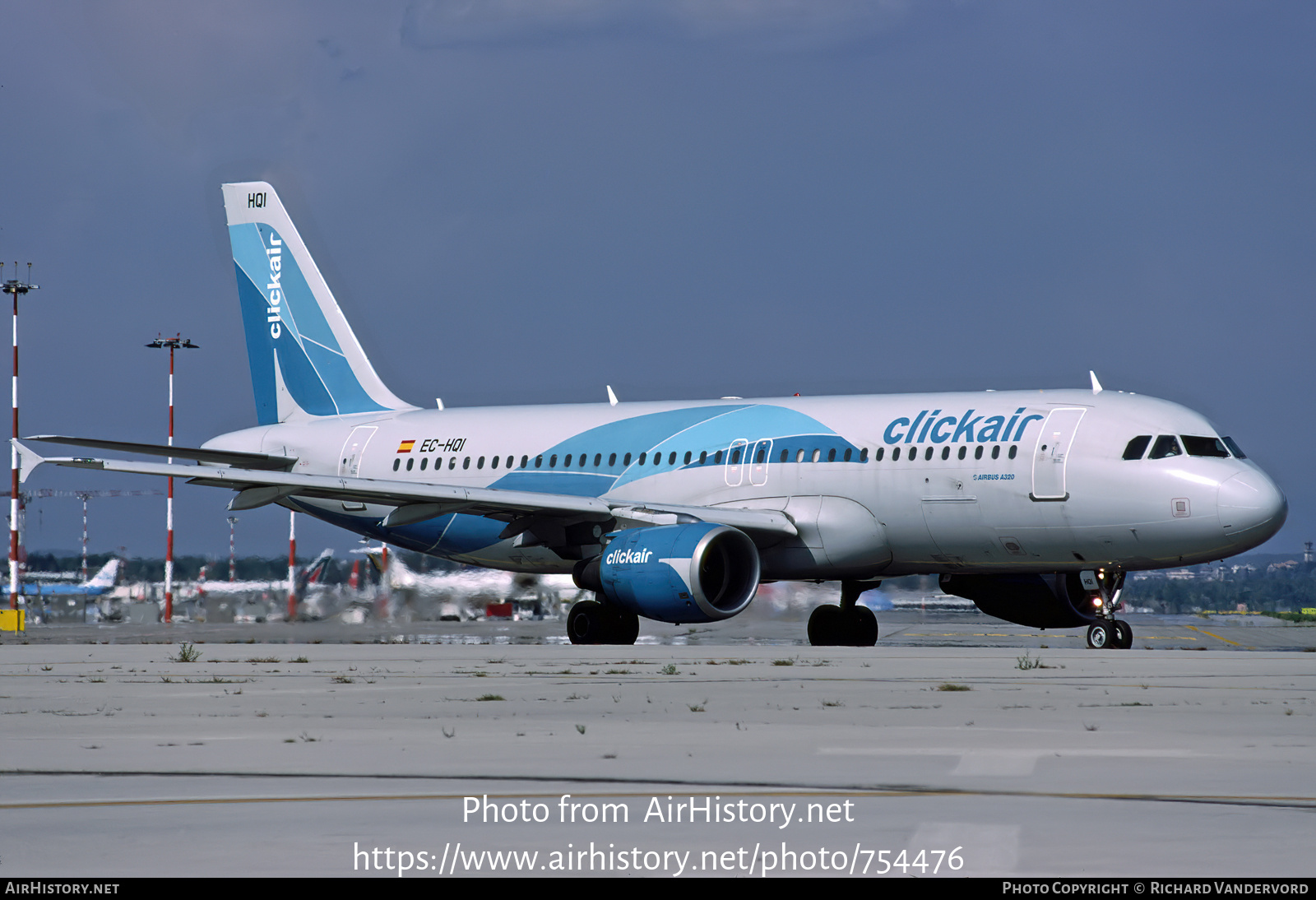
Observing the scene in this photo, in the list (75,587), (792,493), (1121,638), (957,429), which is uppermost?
(957,429)

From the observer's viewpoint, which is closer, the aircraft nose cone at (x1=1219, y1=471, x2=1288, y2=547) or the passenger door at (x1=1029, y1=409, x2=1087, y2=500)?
the aircraft nose cone at (x1=1219, y1=471, x2=1288, y2=547)

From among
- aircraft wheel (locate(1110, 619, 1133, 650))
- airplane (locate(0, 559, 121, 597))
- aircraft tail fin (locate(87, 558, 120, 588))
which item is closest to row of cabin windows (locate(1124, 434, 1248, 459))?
aircraft wheel (locate(1110, 619, 1133, 650))

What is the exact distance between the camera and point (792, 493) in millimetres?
25672

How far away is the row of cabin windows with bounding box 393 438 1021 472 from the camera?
24.2 m

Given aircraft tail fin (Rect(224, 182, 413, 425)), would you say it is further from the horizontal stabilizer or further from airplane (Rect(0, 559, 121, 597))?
airplane (Rect(0, 559, 121, 597))

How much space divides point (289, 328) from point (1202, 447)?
1853cm

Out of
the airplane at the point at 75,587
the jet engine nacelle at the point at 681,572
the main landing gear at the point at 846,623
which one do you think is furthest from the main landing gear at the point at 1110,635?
the airplane at the point at 75,587

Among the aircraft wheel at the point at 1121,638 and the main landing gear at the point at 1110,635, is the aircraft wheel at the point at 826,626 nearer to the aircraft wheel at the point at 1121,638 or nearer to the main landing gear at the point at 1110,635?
the main landing gear at the point at 1110,635

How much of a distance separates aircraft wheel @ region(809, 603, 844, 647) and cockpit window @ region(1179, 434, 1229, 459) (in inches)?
260

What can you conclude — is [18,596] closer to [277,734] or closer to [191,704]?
[191,704]

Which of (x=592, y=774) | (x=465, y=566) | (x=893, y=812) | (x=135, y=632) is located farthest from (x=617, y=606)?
(x=893, y=812)

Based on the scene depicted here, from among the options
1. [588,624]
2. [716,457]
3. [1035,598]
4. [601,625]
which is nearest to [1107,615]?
[1035,598]

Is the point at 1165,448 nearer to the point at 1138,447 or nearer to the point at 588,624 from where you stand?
the point at 1138,447

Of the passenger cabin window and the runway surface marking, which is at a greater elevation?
the passenger cabin window
